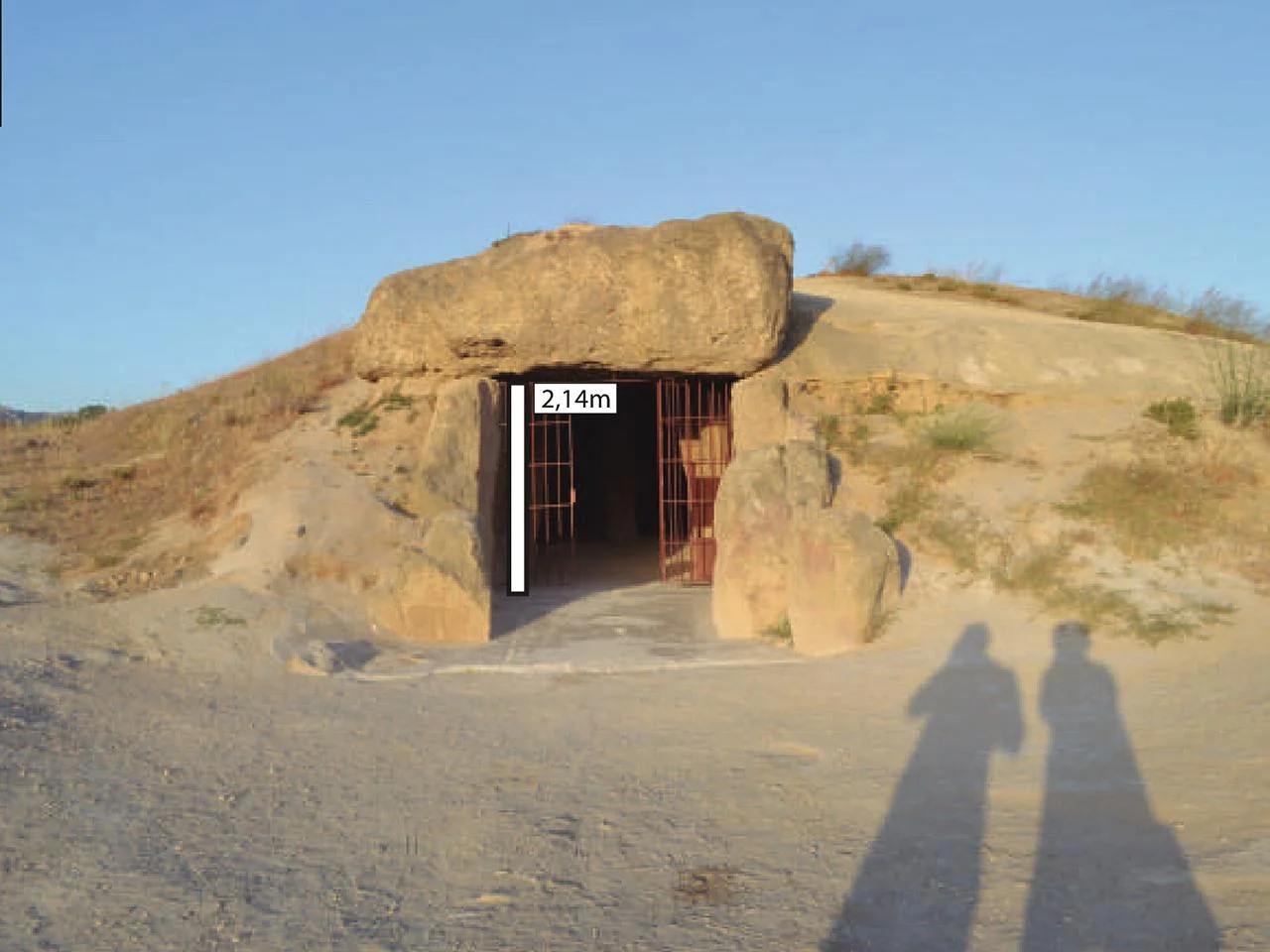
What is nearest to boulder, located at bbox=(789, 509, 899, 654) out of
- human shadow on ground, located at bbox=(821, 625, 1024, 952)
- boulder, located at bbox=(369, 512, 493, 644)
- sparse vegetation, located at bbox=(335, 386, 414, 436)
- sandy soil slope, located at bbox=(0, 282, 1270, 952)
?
sandy soil slope, located at bbox=(0, 282, 1270, 952)

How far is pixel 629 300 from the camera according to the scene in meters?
8.67

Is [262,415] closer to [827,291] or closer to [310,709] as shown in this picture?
[310,709]

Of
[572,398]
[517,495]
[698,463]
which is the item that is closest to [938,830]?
[517,495]

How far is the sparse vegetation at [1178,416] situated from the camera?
8.21 metres

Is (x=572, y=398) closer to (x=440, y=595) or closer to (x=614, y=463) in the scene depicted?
(x=440, y=595)

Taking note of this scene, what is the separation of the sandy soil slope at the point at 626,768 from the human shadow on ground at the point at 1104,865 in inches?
0.5

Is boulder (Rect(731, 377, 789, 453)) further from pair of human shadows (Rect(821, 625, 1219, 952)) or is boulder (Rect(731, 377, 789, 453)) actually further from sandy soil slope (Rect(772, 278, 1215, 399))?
pair of human shadows (Rect(821, 625, 1219, 952))

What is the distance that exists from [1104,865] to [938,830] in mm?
598

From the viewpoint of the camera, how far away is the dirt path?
311 centimetres

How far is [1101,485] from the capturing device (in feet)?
25.1

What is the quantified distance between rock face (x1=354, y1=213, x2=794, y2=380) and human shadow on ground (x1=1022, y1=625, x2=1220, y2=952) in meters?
4.68

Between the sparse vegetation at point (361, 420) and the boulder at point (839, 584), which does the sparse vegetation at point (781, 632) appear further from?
the sparse vegetation at point (361, 420)

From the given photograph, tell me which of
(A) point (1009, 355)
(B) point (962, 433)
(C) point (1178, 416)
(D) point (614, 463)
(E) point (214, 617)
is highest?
(A) point (1009, 355)

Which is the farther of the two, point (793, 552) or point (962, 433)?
point (962, 433)
